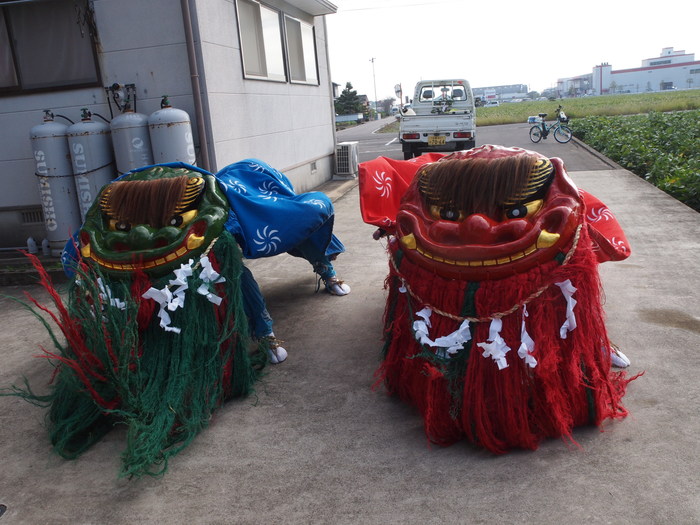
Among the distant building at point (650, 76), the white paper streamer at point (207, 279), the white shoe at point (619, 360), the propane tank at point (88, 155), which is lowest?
the white shoe at point (619, 360)

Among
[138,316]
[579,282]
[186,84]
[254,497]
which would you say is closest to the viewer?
[254,497]

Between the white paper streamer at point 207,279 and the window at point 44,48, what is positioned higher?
the window at point 44,48

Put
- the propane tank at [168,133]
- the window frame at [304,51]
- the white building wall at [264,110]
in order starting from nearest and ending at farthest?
the propane tank at [168,133], the white building wall at [264,110], the window frame at [304,51]

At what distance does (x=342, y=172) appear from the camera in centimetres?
1135

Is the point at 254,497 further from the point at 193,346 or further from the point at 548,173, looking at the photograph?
the point at 548,173

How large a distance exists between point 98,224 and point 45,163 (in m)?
3.12

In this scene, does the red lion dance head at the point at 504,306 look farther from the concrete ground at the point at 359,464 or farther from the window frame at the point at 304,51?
the window frame at the point at 304,51

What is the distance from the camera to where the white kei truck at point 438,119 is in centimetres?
1262

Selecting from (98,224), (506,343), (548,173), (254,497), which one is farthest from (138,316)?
(548,173)

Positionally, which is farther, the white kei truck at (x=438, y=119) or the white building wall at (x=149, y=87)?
the white kei truck at (x=438, y=119)

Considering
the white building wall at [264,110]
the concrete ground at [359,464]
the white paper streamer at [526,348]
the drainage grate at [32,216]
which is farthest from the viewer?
the drainage grate at [32,216]

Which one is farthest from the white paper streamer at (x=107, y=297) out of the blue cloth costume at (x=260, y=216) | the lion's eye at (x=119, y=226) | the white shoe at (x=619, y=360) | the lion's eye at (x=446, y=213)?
the white shoe at (x=619, y=360)

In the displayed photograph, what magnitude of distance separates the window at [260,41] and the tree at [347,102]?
43.3 meters

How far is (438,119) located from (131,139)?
8658 mm
